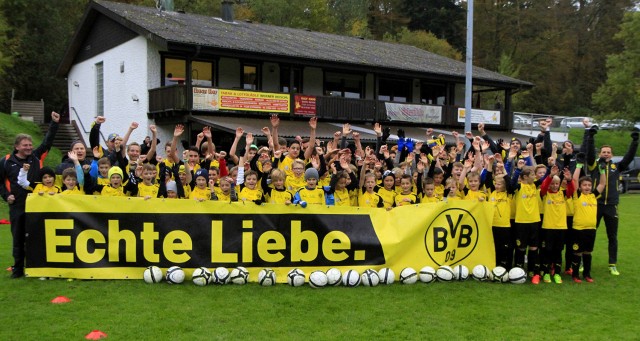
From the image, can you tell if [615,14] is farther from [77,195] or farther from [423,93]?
[77,195]

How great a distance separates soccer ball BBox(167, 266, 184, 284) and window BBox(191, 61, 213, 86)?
1727 centimetres

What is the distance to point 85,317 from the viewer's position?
6.14 metres

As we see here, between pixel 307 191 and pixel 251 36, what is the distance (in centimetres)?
→ 1898

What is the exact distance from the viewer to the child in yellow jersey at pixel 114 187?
26.2 ft

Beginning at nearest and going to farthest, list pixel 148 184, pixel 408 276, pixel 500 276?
pixel 408 276 → pixel 500 276 → pixel 148 184

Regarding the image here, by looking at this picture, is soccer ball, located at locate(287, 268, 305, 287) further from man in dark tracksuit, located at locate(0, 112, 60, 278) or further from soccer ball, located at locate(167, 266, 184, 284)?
man in dark tracksuit, located at locate(0, 112, 60, 278)

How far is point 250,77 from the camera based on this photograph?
2539cm

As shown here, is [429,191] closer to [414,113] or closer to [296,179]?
[296,179]

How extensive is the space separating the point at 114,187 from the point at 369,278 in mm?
3853

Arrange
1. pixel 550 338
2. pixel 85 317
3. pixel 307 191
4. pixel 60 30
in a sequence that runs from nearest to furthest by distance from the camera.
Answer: pixel 550 338, pixel 85 317, pixel 307 191, pixel 60 30

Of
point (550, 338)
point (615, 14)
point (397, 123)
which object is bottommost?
point (550, 338)


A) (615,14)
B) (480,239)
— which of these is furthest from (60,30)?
(615,14)

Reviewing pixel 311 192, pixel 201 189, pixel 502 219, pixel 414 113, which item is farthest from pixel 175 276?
pixel 414 113

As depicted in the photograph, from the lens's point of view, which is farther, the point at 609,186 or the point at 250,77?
the point at 250,77
